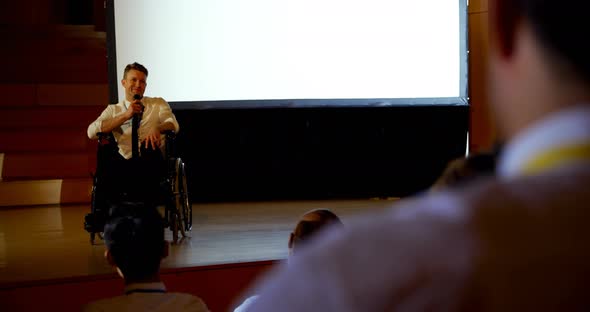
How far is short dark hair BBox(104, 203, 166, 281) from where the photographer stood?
1.68 metres

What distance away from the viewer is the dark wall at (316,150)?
557 cm

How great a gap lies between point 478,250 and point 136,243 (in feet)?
4.87

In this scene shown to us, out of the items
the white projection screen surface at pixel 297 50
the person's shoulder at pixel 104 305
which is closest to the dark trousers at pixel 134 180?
the white projection screen surface at pixel 297 50

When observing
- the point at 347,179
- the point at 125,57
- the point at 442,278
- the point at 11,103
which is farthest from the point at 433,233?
the point at 11,103

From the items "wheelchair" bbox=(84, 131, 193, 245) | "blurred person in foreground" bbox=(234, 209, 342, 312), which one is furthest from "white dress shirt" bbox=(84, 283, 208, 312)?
"wheelchair" bbox=(84, 131, 193, 245)

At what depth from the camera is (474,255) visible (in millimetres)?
271

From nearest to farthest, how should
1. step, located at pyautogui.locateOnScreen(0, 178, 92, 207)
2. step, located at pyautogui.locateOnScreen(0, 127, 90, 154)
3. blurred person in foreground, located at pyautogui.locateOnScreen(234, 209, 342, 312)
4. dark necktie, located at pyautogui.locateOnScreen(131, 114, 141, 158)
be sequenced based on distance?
blurred person in foreground, located at pyautogui.locateOnScreen(234, 209, 342, 312)
dark necktie, located at pyautogui.locateOnScreen(131, 114, 141, 158)
step, located at pyautogui.locateOnScreen(0, 178, 92, 207)
step, located at pyautogui.locateOnScreen(0, 127, 90, 154)

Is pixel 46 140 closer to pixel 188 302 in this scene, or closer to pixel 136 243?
pixel 136 243

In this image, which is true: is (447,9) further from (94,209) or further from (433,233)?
(433,233)

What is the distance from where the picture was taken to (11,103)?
227 inches

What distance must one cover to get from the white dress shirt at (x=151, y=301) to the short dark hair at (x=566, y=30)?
1353 mm

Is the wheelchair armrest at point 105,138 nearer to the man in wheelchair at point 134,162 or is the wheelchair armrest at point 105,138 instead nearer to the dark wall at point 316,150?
the man in wheelchair at point 134,162

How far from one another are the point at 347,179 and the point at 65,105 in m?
2.23

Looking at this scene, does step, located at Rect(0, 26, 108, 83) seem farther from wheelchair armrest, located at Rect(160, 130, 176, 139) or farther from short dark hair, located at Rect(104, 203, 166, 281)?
short dark hair, located at Rect(104, 203, 166, 281)
